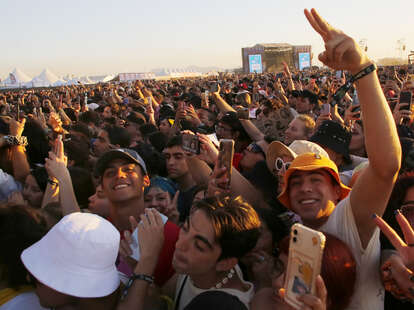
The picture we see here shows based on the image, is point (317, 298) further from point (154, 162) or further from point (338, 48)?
point (154, 162)

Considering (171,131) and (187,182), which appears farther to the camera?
(171,131)

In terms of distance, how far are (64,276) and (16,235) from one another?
0.53 meters

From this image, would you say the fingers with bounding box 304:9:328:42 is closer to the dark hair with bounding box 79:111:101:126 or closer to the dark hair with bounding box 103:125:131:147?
the dark hair with bounding box 103:125:131:147

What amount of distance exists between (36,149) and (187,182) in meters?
2.82

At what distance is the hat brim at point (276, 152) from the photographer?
9.61 ft

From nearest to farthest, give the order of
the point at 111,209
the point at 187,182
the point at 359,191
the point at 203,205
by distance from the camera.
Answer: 1. the point at 359,191
2. the point at 203,205
3. the point at 111,209
4. the point at 187,182

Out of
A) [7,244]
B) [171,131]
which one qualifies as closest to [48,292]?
[7,244]

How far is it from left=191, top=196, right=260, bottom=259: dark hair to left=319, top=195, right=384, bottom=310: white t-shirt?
0.47 metres

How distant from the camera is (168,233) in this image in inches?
95.7

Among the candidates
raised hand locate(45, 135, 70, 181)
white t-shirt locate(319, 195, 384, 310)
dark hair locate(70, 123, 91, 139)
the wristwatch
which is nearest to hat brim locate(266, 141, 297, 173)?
white t-shirt locate(319, 195, 384, 310)

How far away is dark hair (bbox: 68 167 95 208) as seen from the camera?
3617mm

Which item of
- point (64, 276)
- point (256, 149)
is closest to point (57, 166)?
point (64, 276)

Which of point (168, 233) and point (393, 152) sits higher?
point (393, 152)

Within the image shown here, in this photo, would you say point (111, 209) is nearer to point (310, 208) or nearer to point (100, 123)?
point (310, 208)
